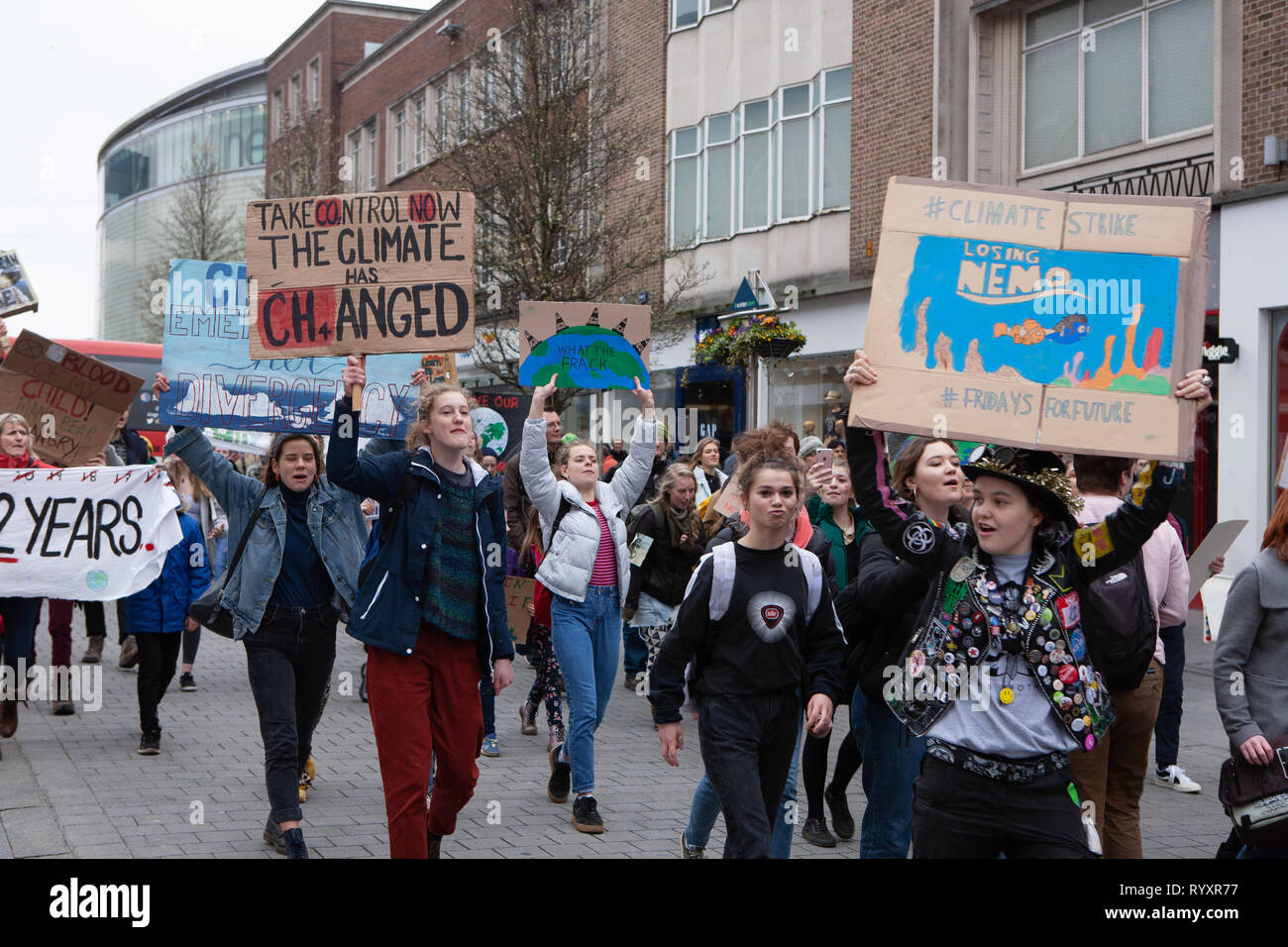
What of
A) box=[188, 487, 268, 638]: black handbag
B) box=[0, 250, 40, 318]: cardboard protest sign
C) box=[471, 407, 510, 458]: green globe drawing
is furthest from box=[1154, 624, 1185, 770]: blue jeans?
box=[0, 250, 40, 318]: cardboard protest sign

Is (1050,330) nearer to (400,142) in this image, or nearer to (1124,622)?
(1124,622)

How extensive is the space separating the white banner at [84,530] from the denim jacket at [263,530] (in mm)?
2376

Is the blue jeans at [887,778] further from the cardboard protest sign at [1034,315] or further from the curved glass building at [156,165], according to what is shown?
the curved glass building at [156,165]

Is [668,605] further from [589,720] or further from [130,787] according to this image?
[130,787]

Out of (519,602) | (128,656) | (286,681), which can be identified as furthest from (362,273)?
(128,656)

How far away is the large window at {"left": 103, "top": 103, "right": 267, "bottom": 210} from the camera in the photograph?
71500mm

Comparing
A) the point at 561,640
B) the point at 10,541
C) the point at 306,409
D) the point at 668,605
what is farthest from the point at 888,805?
the point at 10,541

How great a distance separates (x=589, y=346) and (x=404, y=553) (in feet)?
11.2

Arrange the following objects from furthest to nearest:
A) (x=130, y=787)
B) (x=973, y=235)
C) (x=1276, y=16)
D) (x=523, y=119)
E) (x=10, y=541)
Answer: (x=523, y=119), (x=1276, y=16), (x=10, y=541), (x=130, y=787), (x=973, y=235)

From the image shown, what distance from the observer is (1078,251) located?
14.0ft

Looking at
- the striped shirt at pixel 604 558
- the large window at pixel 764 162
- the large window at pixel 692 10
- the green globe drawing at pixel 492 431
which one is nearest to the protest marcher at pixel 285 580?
the striped shirt at pixel 604 558

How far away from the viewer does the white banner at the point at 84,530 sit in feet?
26.7

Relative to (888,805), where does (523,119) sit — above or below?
above

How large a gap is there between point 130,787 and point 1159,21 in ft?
47.3
